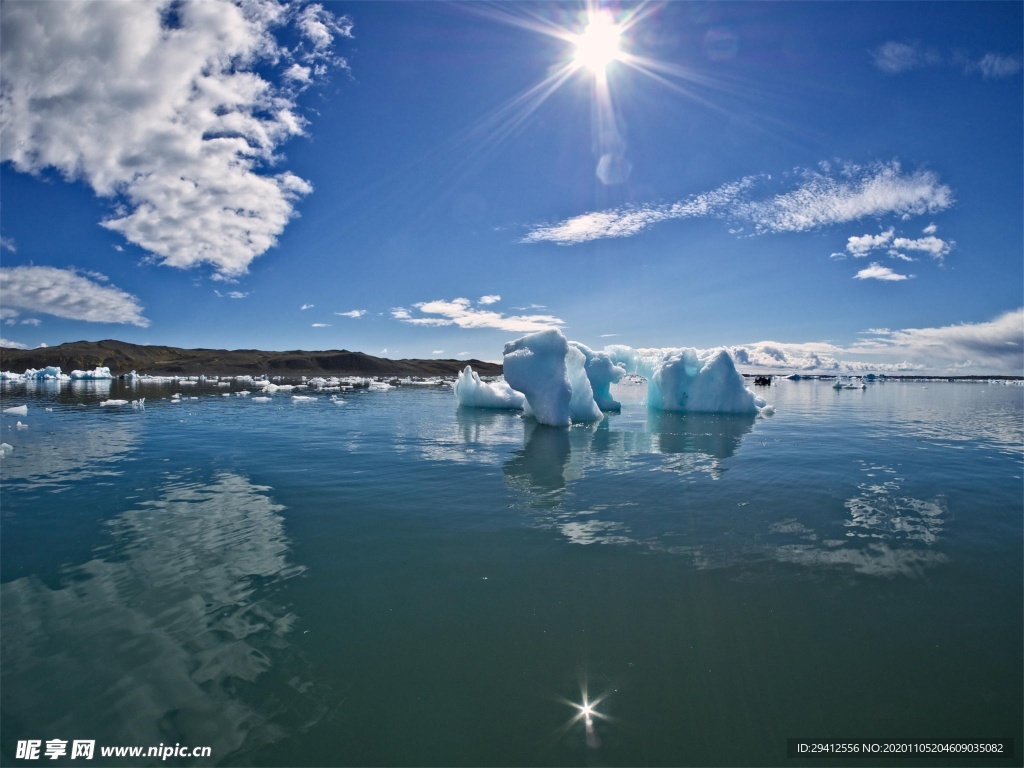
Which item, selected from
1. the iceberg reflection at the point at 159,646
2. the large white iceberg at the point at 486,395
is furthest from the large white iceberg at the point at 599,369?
the iceberg reflection at the point at 159,646

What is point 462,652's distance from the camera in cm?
438

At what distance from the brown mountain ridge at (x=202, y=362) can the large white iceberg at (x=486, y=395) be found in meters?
73.2

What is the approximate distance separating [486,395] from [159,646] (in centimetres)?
2637

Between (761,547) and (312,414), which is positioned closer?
(761,547)

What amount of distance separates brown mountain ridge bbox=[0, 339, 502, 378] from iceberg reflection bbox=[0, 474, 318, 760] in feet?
324

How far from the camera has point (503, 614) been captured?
503 cm

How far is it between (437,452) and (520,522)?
6993 millimetres

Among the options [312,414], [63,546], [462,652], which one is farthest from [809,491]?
[312,414]

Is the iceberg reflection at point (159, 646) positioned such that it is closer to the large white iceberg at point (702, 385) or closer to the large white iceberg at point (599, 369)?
the large white iceberg at point (599, 369)

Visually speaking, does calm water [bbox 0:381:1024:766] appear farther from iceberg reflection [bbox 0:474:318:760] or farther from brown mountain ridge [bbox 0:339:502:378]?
brown mountain ridge [bbox 0:339:502:378]

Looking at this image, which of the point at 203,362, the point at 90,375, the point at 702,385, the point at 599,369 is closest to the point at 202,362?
→ the point at 203,362

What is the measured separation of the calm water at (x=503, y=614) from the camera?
3586 mm

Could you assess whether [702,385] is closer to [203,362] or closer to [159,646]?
[159,646]

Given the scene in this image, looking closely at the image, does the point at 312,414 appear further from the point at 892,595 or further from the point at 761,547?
the point at 892,595
